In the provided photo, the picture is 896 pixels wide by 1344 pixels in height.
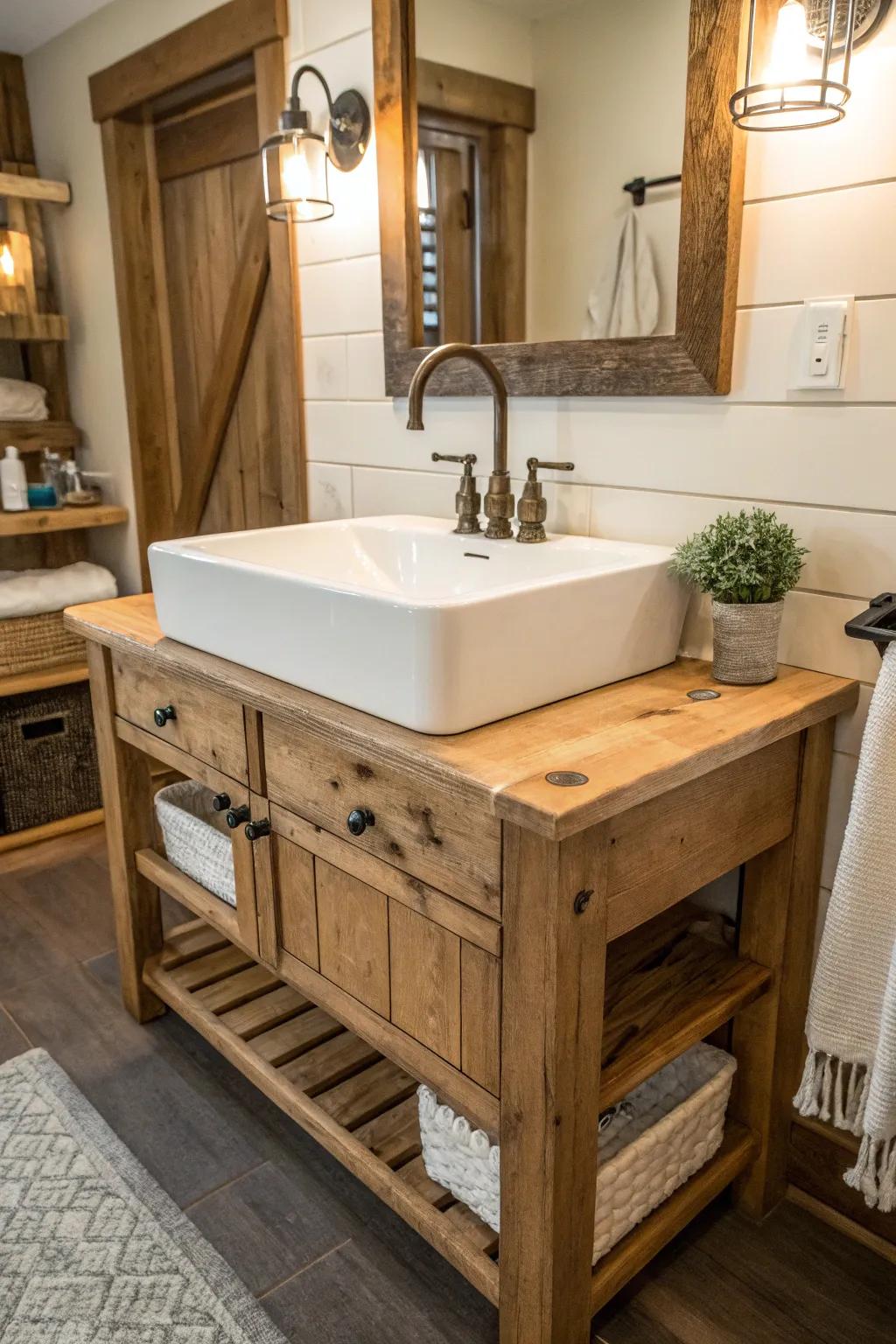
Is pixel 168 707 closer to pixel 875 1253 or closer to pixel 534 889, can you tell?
pixel 534 889

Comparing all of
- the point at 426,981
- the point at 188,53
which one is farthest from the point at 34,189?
the point at 426,981

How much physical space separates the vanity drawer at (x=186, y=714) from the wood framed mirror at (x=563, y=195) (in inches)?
26.7

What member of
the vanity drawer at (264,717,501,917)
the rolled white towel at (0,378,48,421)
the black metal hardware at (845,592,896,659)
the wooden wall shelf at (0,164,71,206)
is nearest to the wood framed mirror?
the black metal hardware at (845,592,896,659)

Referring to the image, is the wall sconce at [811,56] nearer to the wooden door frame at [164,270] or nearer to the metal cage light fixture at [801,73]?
the metal cage light fixture at [801,73]

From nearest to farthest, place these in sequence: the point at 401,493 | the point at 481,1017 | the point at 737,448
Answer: the point at 481,1017 → the point at 737,448 → the point at 401,493

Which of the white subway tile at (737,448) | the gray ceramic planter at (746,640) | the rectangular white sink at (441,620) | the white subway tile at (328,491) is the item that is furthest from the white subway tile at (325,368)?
the gray ceramic planter at (746,640)

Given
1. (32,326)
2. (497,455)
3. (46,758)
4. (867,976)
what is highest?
(32,326)

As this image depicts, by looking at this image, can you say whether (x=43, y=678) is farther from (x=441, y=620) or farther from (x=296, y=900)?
(x=441, y=620)

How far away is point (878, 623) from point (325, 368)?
127 cm

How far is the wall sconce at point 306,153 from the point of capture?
68.4 inches

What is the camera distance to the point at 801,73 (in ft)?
3.61

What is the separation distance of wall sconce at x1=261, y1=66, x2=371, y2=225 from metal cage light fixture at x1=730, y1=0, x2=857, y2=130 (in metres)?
0.83

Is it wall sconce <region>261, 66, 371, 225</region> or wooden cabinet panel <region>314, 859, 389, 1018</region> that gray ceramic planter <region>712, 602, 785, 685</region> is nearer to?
wooden cabinet panel <region>314, 859, 389, 1018</region>

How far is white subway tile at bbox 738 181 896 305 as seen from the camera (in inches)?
45.1
